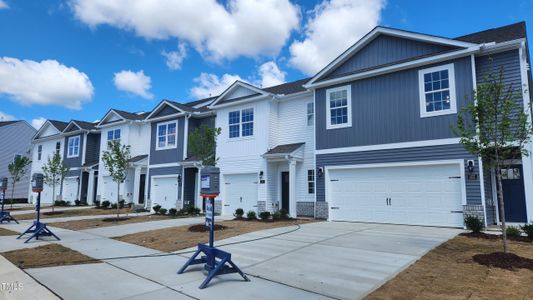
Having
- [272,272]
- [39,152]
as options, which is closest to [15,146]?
[39,152]

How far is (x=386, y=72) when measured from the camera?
1437 cm

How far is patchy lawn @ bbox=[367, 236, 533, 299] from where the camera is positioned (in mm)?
5278

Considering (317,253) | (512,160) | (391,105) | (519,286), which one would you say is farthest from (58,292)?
(512,160)

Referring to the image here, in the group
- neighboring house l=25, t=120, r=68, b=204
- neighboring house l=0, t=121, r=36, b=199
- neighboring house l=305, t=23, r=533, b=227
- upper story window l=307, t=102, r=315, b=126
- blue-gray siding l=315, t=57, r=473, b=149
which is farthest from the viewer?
neighboring house l=0, t=121, r=36, b=199

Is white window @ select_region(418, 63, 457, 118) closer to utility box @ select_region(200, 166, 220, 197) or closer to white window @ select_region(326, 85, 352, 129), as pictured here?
white window @ select_region(326, 85, 352, 129)

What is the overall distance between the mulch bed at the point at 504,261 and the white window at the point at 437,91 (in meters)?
6.63

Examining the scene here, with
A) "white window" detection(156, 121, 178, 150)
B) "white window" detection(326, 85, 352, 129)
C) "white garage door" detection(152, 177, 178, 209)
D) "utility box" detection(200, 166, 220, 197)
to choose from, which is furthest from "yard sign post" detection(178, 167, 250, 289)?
"white window" detection(156, 121, 178, 150)

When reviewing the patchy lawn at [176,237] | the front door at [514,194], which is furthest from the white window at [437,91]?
the patchy lawn at [176,237]

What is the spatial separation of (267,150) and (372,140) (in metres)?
5.68

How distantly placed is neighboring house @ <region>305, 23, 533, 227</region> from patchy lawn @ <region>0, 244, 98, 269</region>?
33.1 feet

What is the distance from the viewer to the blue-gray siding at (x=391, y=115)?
12617 millimetres

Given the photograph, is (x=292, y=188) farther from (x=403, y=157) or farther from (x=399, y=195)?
(x=403, y=157)

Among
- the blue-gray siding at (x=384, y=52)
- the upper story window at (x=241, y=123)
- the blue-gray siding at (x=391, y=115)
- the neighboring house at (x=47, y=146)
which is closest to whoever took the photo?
the blue-gray siding at (x=391, y=115)

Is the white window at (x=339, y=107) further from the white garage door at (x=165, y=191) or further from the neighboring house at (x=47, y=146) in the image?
the neighboring house at (x=47, y=146)
